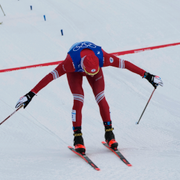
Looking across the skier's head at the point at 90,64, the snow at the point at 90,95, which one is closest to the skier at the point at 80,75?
the skier's head at the point at 90,64

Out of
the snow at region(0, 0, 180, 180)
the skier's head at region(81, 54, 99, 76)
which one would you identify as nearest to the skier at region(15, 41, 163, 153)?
the skier's head at region(81, 54, 99, 76)

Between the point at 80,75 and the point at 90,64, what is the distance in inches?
18.4

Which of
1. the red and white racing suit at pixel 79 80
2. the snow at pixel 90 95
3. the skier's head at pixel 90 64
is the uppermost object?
the skier's head at pixel 90 64

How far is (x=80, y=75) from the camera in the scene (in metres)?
3.85

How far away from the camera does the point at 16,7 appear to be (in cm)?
1018

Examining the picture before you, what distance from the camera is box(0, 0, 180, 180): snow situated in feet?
10.3

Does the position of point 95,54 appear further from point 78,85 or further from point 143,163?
point 143,163

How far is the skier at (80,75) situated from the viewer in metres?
3.48

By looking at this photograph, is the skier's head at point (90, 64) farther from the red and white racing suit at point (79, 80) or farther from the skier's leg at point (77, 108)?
the skier's leg at point (77, 108)

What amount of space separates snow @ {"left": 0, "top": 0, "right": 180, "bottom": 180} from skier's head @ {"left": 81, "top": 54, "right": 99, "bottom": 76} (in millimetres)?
998

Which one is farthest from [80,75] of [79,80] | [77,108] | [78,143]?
[78,143]

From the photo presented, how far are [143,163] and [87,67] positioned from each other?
122cm

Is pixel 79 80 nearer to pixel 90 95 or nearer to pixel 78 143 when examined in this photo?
pixel 78 143

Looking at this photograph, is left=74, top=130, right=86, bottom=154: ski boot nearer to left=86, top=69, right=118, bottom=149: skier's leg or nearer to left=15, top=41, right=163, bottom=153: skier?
left=15, top=41, right=163, bottom=153: skier
